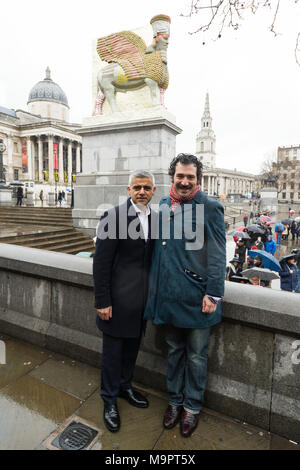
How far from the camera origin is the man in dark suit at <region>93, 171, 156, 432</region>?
2320 mm

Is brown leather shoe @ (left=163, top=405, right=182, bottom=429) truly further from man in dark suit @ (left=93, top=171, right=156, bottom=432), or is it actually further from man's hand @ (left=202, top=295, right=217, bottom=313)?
man's hand @ (left=202, top=295, right=217, bottom=313)

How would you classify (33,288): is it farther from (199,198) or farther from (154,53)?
(154,53)

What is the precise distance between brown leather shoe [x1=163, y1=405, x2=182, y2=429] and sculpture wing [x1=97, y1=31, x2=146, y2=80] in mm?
10722

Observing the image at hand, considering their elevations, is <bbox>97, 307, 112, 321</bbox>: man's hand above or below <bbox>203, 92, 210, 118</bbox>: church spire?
below

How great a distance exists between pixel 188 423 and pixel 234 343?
763mm

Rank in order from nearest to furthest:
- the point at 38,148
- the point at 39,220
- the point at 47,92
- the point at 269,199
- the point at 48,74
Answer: the point at 39,220 < the point at 269,199 < the point at 38,148 < the point at 47,92 < the point at 48,74

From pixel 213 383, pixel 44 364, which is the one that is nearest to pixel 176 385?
pixel 213 383

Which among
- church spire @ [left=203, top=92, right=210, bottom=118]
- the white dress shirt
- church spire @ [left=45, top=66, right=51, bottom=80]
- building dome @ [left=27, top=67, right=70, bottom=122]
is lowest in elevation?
the white dress shirt

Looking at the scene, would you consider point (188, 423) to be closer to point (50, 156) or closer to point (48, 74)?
point (50, 156)

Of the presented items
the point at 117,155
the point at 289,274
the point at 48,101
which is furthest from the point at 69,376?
the point at 48,101

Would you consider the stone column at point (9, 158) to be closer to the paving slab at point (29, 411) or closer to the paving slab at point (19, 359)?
the paving slab at point (19, 359)

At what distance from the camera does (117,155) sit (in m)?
11.0

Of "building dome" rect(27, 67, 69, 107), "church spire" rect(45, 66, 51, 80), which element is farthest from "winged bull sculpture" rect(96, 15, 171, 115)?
"church spire" rect(45, 66, 51, 80)

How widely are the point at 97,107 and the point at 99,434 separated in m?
11.3
